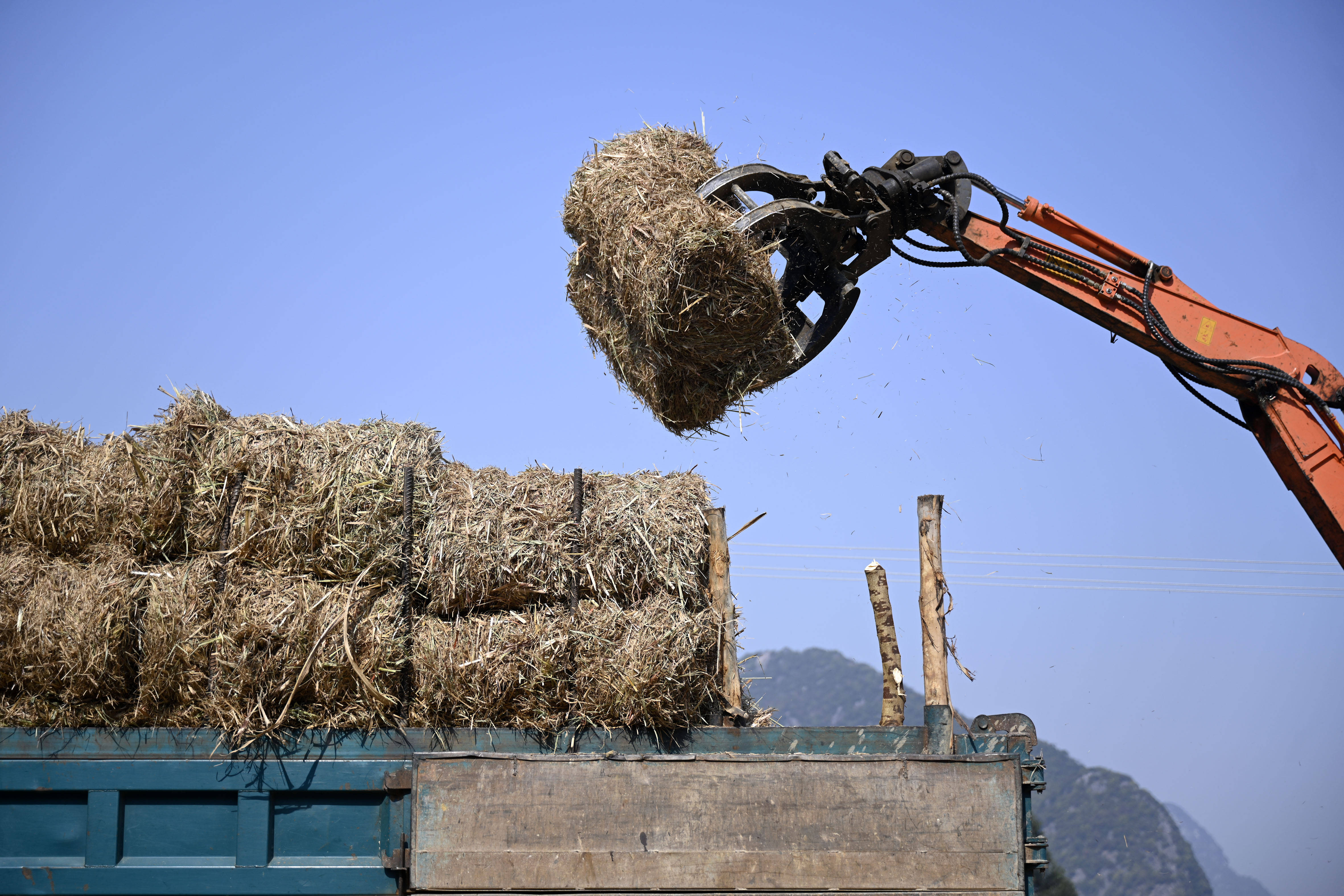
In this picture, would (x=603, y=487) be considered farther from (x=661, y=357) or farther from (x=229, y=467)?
(x=229, y=467)

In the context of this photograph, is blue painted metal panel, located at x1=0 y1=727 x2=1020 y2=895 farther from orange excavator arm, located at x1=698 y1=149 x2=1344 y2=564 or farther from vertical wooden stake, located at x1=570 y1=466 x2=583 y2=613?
orange excavator arm, located at x1=698 y1=149 x2=1344 y2=564

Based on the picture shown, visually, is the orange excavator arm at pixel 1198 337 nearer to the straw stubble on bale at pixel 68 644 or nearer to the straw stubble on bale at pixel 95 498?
the straw stubble on bale at pixel 95 498

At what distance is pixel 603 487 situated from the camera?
511 cm

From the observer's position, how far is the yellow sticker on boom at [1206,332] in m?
5.66

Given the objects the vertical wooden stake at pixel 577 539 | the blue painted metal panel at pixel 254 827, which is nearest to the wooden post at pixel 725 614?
the vertical wooden stake at pixel 577 539

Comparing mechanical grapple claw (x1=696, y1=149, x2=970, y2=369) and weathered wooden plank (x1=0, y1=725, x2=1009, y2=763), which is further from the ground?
mechanical grapple claw (x1=696, y1=149, x2=970, y2=369)

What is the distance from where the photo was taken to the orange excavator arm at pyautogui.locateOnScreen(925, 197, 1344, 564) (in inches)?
218

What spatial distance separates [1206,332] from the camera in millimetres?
5668

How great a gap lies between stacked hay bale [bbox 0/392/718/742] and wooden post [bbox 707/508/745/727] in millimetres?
67

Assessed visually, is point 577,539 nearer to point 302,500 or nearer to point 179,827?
point 302,500

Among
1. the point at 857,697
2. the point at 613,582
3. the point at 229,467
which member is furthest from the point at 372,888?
the point at 857,697

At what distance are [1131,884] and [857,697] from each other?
2989 inches

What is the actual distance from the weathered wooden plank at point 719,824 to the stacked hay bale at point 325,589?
1.04 feet

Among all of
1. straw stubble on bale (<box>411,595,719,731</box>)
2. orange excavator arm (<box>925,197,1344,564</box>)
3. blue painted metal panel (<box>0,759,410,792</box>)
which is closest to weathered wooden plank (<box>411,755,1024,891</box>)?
straw stubble on bale (<box>411,595,719,731</box>)
